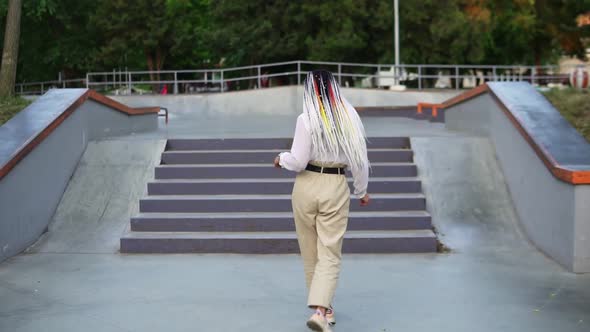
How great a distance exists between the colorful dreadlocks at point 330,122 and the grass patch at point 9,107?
6.58 m

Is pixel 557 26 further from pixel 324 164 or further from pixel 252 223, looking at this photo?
pixel 324 164

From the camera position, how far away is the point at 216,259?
8438 mm

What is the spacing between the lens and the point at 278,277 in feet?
25.1

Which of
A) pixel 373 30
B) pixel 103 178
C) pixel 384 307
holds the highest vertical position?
pixel 373 30

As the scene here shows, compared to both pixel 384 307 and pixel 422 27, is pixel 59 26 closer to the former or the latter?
pixel 422 27

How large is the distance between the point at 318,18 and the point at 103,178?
91.1 feet

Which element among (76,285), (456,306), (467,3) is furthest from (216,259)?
(467,3)

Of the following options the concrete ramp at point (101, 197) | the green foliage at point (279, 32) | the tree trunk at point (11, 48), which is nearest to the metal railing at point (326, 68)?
→ the green foliage at point (279, 32)

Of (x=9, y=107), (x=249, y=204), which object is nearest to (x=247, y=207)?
(x=249, y=204)

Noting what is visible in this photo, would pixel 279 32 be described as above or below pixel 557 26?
below

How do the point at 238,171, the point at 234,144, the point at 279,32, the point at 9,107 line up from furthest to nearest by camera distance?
1. the point at 279,32
2. the point at 9,107
3. the point at 234,144
4. the point at 238,171

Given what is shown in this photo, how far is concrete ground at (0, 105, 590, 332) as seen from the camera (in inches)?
247

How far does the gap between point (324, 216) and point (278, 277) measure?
1.86 m

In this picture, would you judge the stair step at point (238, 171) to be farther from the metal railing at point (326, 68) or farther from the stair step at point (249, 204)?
the metal railing at point (326, 68)
